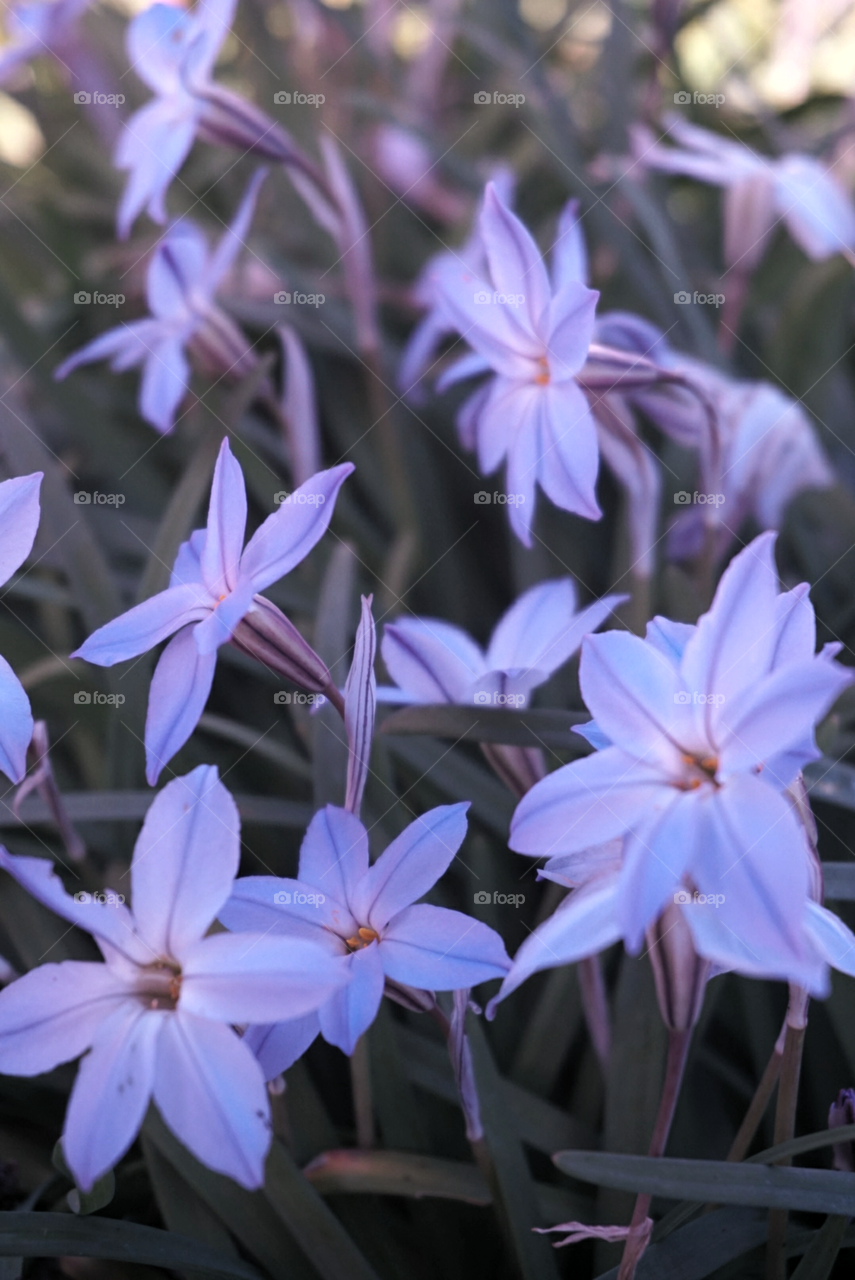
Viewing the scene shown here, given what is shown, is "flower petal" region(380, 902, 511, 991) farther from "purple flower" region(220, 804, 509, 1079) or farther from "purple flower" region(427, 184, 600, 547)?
"purple flower" region(427, 184, 600, 547)

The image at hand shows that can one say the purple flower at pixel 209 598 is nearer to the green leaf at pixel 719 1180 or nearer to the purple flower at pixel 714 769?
the purple flower at pixel 714 769

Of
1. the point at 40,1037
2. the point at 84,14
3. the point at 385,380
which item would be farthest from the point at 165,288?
the point at 84,14

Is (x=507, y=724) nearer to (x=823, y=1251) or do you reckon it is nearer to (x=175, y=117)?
(x=823, y=1251)

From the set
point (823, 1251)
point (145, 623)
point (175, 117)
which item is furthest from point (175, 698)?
point (175, 117)

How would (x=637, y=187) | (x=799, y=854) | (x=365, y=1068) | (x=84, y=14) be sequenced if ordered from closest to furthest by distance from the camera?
(x=799, y=854) → (x=365, y=1068) → (x=637, y=187) → (x=84, y=14)

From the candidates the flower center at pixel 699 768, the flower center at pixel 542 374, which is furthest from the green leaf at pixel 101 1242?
the flower center at pixel 542 374

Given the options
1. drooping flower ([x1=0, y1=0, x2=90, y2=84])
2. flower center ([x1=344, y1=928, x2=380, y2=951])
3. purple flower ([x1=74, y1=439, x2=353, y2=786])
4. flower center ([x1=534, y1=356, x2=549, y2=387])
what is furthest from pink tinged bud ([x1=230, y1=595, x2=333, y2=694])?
drooping flower ([x1=0, y1=0, x2=90, y2=84])

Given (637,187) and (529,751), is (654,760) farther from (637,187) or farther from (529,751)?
(637,187)
